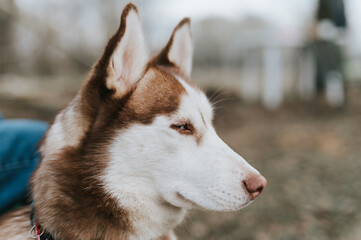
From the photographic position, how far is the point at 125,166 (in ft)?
5.78

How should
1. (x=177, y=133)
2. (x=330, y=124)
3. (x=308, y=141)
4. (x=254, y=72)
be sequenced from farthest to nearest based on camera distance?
1. (x=254, y=72)
2. (x=330, y=124)
3. (x=308, y=141)
4. (x=177, y=133)

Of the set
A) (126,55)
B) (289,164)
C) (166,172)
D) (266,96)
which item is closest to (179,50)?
(126,55)

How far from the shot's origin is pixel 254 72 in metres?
9.89

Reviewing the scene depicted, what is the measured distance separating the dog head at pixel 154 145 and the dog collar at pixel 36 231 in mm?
370

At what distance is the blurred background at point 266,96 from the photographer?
3754 mm

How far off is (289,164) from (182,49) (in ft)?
11.3

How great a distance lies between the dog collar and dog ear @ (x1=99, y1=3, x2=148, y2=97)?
2.49 feet

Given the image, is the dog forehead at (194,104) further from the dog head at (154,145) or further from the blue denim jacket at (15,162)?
the blue denim jacket at (15,162)

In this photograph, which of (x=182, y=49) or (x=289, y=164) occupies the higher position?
(x=182, y=49)

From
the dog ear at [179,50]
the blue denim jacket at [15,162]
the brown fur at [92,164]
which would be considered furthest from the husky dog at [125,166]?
the dog ear at [179,50]

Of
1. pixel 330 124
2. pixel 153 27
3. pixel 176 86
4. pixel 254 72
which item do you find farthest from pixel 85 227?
pixel 254 72

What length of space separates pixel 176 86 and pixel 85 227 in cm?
88

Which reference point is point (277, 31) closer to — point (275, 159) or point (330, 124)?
point (330, 124)

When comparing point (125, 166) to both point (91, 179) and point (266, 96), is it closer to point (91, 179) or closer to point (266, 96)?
point (91, 179)
